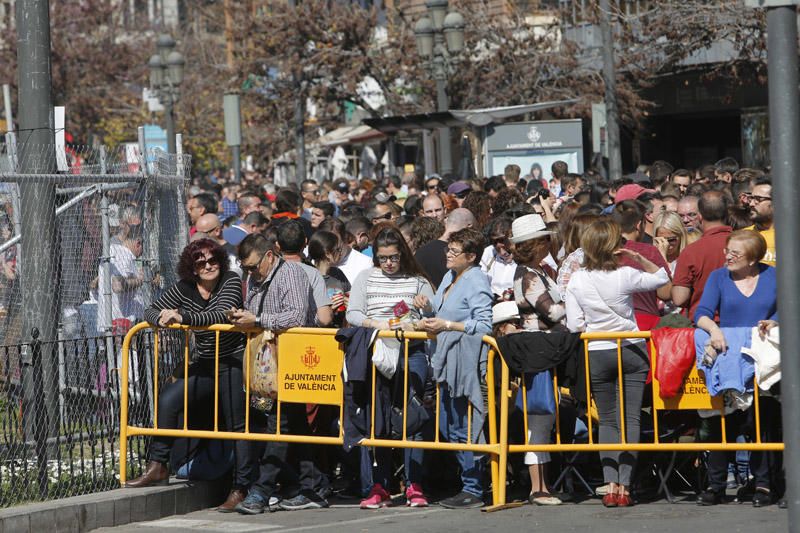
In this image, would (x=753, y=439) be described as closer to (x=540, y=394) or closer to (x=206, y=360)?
(x=540, y=394)

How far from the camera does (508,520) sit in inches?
340

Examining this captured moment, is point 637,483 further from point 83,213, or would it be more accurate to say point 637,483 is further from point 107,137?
point 107,137

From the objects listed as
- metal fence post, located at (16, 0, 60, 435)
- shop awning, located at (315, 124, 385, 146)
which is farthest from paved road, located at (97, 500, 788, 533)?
shop awning, located at (315, 124, 385, 146)

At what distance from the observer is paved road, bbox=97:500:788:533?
8242mm

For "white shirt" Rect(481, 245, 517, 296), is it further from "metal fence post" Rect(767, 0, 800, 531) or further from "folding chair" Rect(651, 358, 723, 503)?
"metal fence post" Rect(767, 0, 800, 531)

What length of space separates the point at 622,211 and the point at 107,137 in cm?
4150

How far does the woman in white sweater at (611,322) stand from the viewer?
Result: 8.79m

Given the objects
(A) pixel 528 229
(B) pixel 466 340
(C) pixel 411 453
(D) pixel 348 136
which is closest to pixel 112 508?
(C) pixel 411 453

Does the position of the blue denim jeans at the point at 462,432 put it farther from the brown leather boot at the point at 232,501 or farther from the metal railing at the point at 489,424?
the brown leather boot at the point at 232,501

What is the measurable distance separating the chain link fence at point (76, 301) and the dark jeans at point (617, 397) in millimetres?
2963

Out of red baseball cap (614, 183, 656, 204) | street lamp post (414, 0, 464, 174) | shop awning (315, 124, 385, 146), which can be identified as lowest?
red baseball cap (614, 183, 656, 204)

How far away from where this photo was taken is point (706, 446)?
342 inches

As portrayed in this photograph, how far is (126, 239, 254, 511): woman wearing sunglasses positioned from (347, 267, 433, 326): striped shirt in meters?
0.79

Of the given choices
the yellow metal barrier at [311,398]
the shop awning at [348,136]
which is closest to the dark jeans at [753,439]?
the yellow metal barrier at [311,398]
